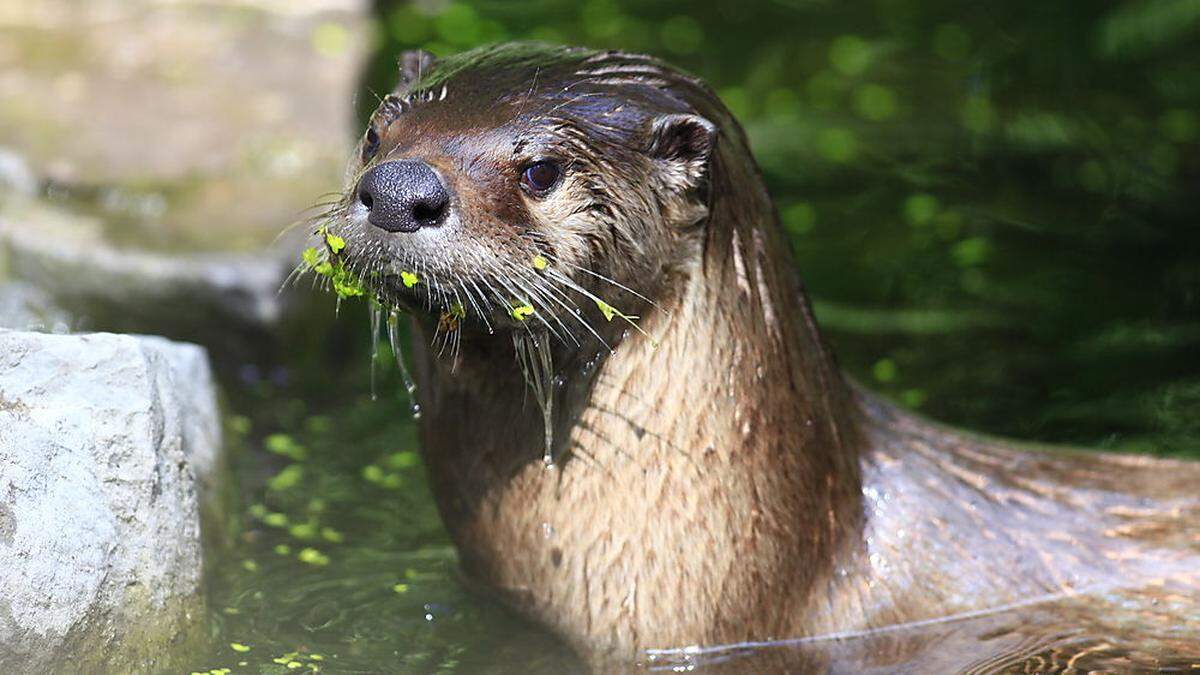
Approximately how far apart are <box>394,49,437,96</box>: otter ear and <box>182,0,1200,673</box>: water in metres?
0.62

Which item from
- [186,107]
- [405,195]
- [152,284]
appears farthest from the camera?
[186,107]

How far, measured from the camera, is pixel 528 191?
358cm

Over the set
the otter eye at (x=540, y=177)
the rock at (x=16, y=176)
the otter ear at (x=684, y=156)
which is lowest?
the otter eye at (x=540, y=177)

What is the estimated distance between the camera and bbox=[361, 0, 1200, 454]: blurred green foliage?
5840mm

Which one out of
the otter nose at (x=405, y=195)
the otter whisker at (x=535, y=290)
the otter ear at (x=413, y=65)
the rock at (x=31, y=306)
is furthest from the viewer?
the rock at (x=31, y=306)

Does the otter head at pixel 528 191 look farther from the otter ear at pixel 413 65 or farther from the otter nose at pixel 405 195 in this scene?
the otter ear at pixel 413 65

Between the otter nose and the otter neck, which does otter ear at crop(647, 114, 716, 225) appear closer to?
the otter neck

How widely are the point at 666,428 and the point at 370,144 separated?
0.90m

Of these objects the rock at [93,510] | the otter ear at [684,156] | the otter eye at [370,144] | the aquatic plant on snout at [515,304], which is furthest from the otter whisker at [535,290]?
the rock at [93,510]

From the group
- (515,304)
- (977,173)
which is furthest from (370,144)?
(977,173)

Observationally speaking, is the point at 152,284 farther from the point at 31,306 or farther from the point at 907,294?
the point at 907,294

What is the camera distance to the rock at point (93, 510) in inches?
137

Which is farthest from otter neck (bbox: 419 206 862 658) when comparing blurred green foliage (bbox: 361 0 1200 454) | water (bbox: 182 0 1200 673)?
blurred green foliage (bbox: 361 0 1200 454)

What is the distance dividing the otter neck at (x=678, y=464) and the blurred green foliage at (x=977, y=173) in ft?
5.65
